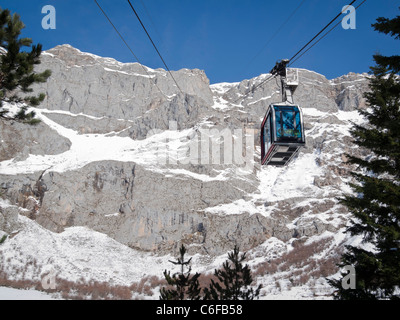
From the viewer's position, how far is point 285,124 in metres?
15.5

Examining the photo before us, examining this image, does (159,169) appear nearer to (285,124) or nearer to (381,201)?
(285,124)

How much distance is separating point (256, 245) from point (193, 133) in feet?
166

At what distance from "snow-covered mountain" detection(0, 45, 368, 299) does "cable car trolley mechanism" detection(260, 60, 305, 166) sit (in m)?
40.3

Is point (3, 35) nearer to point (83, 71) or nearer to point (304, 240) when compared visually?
point (304, 240)

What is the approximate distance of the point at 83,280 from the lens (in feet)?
246

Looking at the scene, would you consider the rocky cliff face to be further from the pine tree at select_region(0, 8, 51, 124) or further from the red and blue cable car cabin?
the pine tree at select_region(0, 8, 51, 124)

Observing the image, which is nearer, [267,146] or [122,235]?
[267,146]

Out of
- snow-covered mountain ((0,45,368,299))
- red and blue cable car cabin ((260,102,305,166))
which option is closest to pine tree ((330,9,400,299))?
red and blue cable car cabin ((260,102,305,166))

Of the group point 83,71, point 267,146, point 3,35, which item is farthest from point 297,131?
point 83,71

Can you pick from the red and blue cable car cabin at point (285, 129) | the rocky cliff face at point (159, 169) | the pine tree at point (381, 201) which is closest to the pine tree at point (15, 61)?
the red and blue cable car cabin at point (285, 129)

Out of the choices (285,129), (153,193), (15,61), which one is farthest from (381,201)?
(153,193)

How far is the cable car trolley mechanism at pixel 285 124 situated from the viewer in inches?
606

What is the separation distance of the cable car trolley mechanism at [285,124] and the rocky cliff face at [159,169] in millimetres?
76411

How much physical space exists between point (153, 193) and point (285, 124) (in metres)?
93.0
